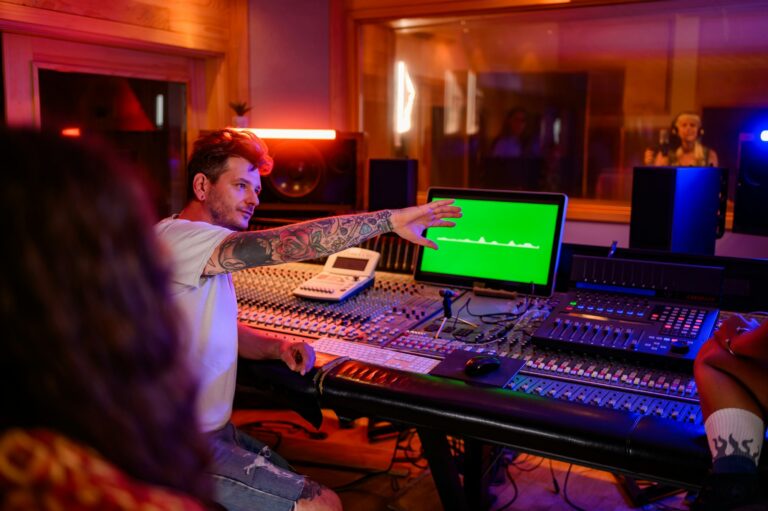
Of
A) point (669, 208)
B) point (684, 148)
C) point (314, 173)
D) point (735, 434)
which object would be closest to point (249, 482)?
point (735, 434)

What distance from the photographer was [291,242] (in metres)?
1.84

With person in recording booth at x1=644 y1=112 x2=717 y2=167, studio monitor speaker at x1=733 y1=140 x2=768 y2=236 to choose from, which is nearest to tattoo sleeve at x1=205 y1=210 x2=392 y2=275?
studio monitor speaker at x1=733 y1=140 x2=768 y2=236

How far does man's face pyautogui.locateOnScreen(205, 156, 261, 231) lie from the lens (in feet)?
7.02

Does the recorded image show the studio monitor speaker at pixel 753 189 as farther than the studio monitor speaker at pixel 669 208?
Yes

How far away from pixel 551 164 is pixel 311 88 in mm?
3083

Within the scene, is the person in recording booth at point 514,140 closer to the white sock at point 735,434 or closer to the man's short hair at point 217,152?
the man's short hair at point 217,152

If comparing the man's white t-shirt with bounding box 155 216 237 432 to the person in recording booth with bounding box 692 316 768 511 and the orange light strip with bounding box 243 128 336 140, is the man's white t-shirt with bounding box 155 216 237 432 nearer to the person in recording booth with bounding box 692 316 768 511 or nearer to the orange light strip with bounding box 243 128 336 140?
the person in recording booth with bounding box 692 316 768 511

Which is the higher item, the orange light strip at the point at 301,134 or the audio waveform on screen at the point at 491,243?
the orange light strip at the point at 301,134

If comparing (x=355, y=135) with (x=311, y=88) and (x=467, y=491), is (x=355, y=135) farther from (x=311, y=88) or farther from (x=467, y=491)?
(x=467, y=491)

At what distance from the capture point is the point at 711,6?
13.4 feet

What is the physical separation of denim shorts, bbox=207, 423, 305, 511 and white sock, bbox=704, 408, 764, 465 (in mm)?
944

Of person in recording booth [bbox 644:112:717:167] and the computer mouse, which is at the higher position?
person in recording booth [bbox 644:112:717:167]

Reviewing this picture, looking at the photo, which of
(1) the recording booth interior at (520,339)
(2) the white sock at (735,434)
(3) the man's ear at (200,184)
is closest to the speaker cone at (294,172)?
(1) the recording booth interior at (520,339)

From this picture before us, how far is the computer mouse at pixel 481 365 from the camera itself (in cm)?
191
